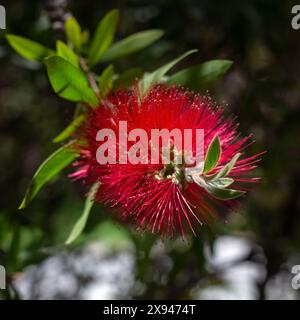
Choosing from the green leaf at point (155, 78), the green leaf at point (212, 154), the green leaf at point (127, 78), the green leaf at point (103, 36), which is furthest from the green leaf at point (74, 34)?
the green leaf at point (212, 154)

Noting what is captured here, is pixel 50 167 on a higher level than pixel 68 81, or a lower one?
lower

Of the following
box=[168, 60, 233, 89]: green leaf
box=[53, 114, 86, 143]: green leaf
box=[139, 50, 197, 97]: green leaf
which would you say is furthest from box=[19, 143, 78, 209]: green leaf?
box=[168, 60, 233, 89]: green leaf

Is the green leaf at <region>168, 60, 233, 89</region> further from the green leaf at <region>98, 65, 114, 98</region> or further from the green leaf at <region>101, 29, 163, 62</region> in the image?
the green leaf at <region>101, 29, 163, 62</region>

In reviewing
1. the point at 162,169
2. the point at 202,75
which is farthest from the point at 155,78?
the point at 162,169

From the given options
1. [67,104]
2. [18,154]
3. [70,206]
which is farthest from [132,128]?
[18,154]

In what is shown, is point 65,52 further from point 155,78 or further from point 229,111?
point 229,111

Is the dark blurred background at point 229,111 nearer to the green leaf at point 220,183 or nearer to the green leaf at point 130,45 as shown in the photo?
the green leaf at point 130,45

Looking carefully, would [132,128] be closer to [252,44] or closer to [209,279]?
[252,44]
